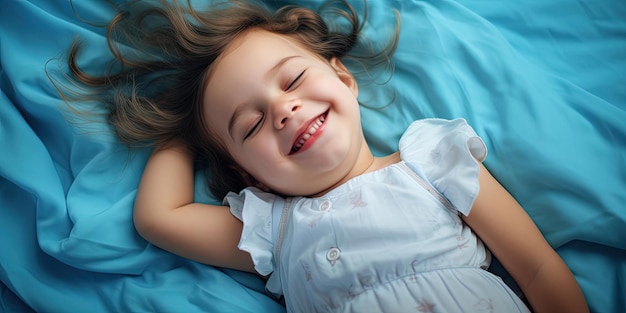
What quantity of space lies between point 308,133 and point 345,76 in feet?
0.89

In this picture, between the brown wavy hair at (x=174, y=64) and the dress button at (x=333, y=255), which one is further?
the brown wavy hair at (x=174, y=64)

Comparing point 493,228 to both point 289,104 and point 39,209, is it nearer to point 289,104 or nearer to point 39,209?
point 289,104

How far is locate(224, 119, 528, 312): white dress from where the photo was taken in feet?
3.52

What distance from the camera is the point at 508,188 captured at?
121 centimetres

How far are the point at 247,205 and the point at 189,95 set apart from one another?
1.06 ft

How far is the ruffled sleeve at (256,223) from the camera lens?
1174 mm

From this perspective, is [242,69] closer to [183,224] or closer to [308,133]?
[308,133]

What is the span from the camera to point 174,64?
1.34 meters

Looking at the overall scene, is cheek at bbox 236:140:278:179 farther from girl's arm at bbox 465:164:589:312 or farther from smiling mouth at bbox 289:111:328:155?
girl's arm at bbox 465:164:589:312

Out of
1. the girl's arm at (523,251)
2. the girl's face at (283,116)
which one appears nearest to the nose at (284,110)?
the girl's face at (283,116)

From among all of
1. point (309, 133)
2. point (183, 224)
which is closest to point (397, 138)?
point (309, 133)

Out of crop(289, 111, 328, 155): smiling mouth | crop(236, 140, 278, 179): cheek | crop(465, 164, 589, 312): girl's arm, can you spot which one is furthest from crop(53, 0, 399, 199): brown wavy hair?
crop(465, 164, 589, 312): girl's arm

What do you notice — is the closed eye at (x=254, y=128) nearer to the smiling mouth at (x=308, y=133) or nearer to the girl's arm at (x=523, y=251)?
the smiling mouth at (x=308, y=133)

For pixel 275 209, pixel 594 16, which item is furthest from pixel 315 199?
pixel 594 16
